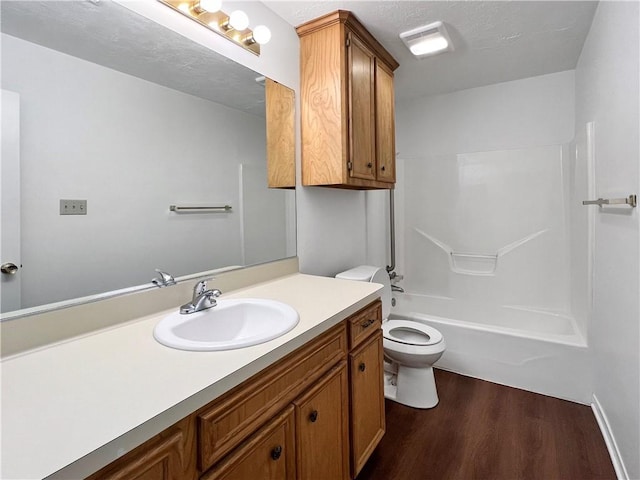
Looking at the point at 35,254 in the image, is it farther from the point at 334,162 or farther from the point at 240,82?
the point at 334,162

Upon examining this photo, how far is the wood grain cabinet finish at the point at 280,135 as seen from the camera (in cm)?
172

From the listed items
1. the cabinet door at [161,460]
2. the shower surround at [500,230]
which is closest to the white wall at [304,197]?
the shower surround at [500,230]

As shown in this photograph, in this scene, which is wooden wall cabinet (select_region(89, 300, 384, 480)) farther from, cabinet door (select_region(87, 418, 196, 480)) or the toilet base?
the toilet base

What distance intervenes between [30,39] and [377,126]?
1.68 m

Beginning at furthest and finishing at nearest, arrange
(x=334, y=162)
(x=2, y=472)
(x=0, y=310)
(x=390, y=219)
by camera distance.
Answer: (x=390, y=219), (x=334, y=162), (x=0, y=310), (x=2, y=472)

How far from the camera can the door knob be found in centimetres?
86

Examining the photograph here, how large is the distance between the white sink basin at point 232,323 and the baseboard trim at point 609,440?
1.63 meters

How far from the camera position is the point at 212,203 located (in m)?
1.43

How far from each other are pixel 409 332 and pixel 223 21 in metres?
2.15

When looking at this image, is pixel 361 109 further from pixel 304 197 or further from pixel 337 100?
pixel 304 197

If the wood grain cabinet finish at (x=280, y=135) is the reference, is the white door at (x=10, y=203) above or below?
below

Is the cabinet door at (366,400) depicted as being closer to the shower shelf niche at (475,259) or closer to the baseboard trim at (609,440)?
the baseboard trim at (609,440)

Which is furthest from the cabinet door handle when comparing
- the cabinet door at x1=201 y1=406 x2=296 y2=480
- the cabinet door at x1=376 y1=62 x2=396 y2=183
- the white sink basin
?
the cabinet door at x1=376 y1=62 x2=396 y2=183

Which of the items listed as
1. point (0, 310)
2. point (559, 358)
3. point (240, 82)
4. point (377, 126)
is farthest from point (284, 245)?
point (559, 358)
